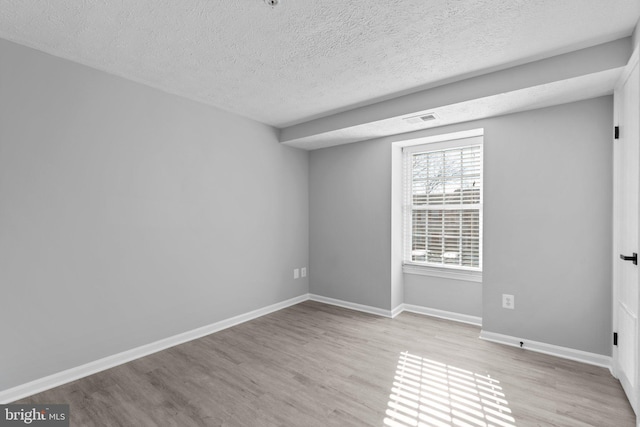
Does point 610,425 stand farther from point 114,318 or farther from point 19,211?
point 19,211

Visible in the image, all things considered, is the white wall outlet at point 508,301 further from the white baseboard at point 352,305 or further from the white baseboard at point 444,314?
the white baseboard at point 352,305

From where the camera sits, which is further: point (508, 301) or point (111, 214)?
point (508, 301)

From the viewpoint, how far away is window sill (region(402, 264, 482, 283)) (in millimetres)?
3627

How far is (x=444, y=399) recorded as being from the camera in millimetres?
2184

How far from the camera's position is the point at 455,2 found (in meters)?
1.76

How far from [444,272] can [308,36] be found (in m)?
3.08

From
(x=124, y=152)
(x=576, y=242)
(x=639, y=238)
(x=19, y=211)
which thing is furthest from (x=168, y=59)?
(x=576, y=242)

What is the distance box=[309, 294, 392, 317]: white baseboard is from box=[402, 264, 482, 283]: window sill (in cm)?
64

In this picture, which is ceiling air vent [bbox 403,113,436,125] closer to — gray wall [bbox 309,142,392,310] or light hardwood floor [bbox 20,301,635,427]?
gray wall [bbox 309,142,392,310]

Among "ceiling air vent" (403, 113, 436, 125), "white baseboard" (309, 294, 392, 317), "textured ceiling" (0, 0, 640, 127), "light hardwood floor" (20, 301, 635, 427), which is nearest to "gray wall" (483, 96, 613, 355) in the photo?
"light hardwood floor" (20, 301, 635, 427)

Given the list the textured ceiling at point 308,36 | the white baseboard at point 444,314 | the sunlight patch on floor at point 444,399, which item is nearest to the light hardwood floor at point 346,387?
the sunlight patch on floor at point 444,399

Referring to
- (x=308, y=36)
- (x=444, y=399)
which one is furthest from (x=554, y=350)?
(x=308, y=36)

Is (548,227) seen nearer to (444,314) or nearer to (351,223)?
(444,314)

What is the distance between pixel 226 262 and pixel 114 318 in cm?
121
